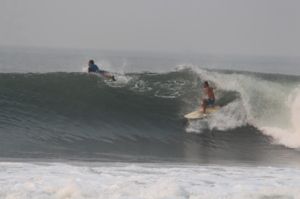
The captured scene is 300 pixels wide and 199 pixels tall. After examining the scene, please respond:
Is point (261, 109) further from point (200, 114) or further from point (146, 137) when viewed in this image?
point (146, 137)

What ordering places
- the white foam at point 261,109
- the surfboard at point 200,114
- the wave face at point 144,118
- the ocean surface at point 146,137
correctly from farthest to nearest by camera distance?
the white foam at point 261,109, the surfboard at point 200,114, the wave face at point 144,118, the ocean surface at point 146,137

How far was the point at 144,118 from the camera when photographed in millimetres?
16781

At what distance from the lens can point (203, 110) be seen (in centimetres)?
1593

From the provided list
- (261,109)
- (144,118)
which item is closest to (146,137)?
(144,118)

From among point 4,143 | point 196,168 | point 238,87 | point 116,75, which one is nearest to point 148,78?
point 116,75

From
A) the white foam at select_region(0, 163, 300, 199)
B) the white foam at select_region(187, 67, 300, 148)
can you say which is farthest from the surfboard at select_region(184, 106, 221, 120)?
the white foam at select_region(0, 163, 300, 199)

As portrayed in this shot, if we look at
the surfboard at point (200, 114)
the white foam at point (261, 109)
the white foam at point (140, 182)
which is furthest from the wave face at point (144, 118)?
the white foam at point (140, 182)

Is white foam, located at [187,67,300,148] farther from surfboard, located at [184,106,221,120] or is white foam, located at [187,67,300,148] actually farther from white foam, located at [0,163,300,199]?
white foam, located at [0,163,300,199]

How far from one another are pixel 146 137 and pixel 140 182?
683cm

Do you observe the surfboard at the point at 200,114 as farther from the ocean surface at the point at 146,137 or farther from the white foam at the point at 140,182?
the white foam at the point at 140,182

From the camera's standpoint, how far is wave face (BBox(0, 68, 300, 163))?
13133mm

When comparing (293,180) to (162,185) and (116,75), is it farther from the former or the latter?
(116,75)

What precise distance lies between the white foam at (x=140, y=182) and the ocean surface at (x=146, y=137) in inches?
0.6

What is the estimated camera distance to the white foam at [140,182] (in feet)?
24.0
